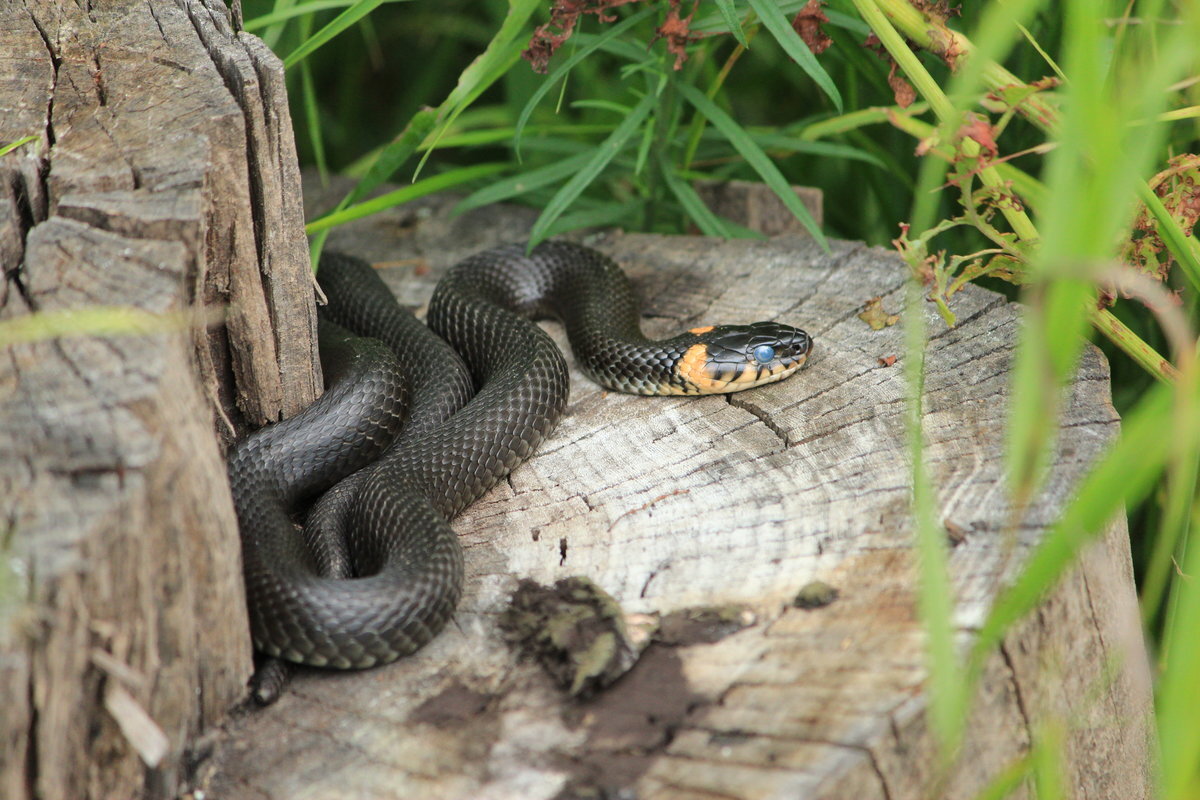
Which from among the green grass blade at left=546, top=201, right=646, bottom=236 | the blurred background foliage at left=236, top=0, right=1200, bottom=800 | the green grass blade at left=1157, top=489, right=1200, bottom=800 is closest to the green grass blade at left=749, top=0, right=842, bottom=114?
the blurred background foliage at left=236, top=0, right=1200, bottom=800

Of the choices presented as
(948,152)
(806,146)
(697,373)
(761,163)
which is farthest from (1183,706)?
(806,146)

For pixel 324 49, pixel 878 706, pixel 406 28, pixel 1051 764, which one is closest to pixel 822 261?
pixel 878 706

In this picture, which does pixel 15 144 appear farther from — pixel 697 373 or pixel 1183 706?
pixel 1183 706

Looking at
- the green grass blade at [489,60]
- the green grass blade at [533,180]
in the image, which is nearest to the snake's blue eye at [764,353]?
the green grass blade at [533,180]

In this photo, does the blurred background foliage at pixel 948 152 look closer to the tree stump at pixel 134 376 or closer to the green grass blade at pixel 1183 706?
the green grass blade at pixel 1183 706

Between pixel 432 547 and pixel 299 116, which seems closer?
pixel 432 547

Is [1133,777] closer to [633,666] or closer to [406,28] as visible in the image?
[633,666]

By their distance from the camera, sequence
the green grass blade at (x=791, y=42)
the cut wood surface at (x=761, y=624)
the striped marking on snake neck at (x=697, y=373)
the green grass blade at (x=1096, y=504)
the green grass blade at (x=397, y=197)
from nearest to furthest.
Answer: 1. the green grass blade at (x=1096, y=504)
2. the cut wood surface at (x=761, y=624)
3. the green grass blade at (x=791, y=42)
4. the green grass blade at (x=397, y=197)
5. the striped marking on snake neck at (x=697, y=373)
